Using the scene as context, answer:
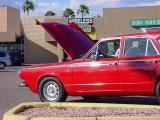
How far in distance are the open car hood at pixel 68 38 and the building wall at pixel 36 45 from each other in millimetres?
44976

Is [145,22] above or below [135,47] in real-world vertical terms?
above

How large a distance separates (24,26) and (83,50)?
47179mm

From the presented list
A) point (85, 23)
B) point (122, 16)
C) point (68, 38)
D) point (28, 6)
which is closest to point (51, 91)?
point (68, 38)

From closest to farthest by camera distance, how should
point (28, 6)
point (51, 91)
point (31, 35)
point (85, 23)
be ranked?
point (51, 91) < point (85, 23) < point (31, 35) < point (28, 6)

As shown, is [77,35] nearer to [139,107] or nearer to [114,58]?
[114,58]

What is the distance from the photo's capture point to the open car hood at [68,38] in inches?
533

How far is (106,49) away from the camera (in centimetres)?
1180

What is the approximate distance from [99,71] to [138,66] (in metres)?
1.00

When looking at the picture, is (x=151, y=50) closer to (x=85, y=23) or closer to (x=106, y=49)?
(x=106, y=49)

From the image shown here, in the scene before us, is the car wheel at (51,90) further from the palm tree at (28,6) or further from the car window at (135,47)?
the palm tree at (28,6)

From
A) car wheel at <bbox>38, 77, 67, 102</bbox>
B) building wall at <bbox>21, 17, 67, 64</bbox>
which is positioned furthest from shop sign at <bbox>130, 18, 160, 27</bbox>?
car wheel at <bbox>38, 77, 67, 102</bbox>

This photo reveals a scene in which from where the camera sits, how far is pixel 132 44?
11477 mm

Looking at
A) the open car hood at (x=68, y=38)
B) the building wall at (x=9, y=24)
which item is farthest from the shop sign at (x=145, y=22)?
the open car hood at (x=68, y=38)

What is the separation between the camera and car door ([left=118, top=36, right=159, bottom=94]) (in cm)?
1099
